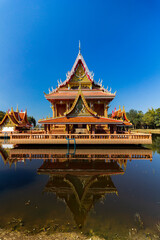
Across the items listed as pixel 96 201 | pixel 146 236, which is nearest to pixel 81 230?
pixel 96 201

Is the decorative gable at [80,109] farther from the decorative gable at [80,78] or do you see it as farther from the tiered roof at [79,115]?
the decorative gable at [80,78]

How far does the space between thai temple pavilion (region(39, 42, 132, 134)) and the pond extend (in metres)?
7.55

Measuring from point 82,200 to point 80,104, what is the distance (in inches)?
449

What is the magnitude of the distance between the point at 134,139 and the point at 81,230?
11.4 m

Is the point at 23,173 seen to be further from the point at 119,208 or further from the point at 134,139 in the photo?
the point at 134,139

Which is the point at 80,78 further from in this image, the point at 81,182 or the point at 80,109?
the point at 81,182

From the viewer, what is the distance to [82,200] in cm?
399

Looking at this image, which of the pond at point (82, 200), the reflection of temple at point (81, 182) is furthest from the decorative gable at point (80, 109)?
the pond at point (82, 200)

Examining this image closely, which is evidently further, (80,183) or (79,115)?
(79,115)

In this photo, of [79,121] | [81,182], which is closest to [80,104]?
[79,121]

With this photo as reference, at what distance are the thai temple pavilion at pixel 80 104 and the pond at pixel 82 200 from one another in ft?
24.8

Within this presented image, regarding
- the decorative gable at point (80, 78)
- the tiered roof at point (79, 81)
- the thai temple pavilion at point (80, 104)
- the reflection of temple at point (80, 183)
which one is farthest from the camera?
the decorative gable at point (80, 78)

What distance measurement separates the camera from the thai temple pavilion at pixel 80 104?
46.0ft

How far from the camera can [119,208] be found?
11.8 feet
